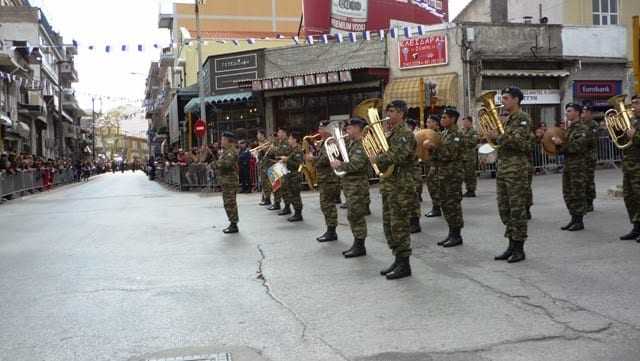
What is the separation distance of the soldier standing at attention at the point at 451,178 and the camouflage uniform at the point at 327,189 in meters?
1.59

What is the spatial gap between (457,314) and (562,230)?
15.0 ft

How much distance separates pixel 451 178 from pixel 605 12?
21226 millimetres

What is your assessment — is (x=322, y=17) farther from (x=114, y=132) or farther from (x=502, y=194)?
(x=114, y=132)

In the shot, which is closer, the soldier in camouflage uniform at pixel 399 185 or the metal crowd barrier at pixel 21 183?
the soldier in camouflage uniform at pixel 399 185

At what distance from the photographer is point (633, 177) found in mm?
8148

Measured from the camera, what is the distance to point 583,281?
615 centimetres

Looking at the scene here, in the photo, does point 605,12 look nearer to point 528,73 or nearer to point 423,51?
point 528,73

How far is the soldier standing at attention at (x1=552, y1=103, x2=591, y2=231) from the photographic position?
911 cm

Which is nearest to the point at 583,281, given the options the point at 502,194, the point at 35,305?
the point at 502,194

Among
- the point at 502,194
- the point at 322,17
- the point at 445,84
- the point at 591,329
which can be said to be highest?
the point at 322,17

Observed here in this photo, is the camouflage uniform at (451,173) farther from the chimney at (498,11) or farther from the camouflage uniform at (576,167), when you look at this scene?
the chimney at (498,11)

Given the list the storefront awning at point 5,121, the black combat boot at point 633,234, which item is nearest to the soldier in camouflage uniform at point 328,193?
the black combat boot at point 633,234

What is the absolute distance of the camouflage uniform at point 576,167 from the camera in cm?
910

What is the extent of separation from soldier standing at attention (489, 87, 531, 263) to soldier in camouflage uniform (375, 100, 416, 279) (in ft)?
3.82
